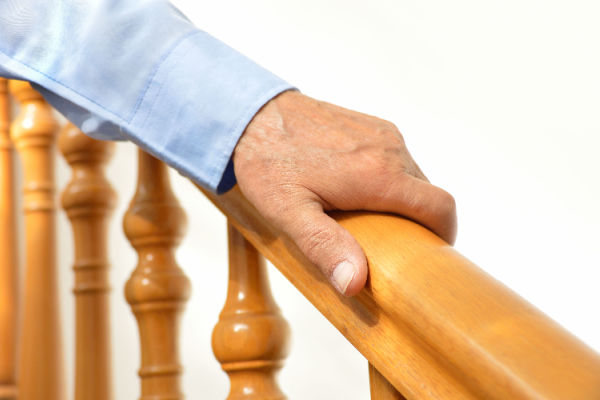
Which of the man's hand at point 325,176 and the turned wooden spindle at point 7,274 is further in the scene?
the turned wooden spindle at point 7,274

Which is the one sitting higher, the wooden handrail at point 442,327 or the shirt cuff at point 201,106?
the shirt cuff at point 201,106

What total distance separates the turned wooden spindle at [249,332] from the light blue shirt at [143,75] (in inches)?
3.4

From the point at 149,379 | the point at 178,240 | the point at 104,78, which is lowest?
the point at 149,379

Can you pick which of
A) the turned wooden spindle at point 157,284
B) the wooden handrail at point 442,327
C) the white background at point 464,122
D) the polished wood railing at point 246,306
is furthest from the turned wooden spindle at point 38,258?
the white background at point 464,122

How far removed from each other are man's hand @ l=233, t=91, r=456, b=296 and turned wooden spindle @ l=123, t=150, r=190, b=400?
0.20m

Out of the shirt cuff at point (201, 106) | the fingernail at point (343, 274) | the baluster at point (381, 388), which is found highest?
the shirt cuff at point (201, 106)

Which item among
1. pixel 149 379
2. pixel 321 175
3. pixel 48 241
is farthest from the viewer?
pixel 48 241

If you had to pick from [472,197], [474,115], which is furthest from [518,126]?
[472,197]

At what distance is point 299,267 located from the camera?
0.48 m

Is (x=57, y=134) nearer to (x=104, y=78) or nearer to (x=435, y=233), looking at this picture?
(x=104, y=78)

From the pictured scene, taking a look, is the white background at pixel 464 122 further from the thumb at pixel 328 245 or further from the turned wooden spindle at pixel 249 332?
the thumb at pixel 328 245

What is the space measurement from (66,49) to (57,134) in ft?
1.15

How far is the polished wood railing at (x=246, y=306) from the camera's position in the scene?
13.3 inches

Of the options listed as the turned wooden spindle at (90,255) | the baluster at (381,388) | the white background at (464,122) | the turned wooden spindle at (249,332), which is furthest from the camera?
the white background at (464,122)
